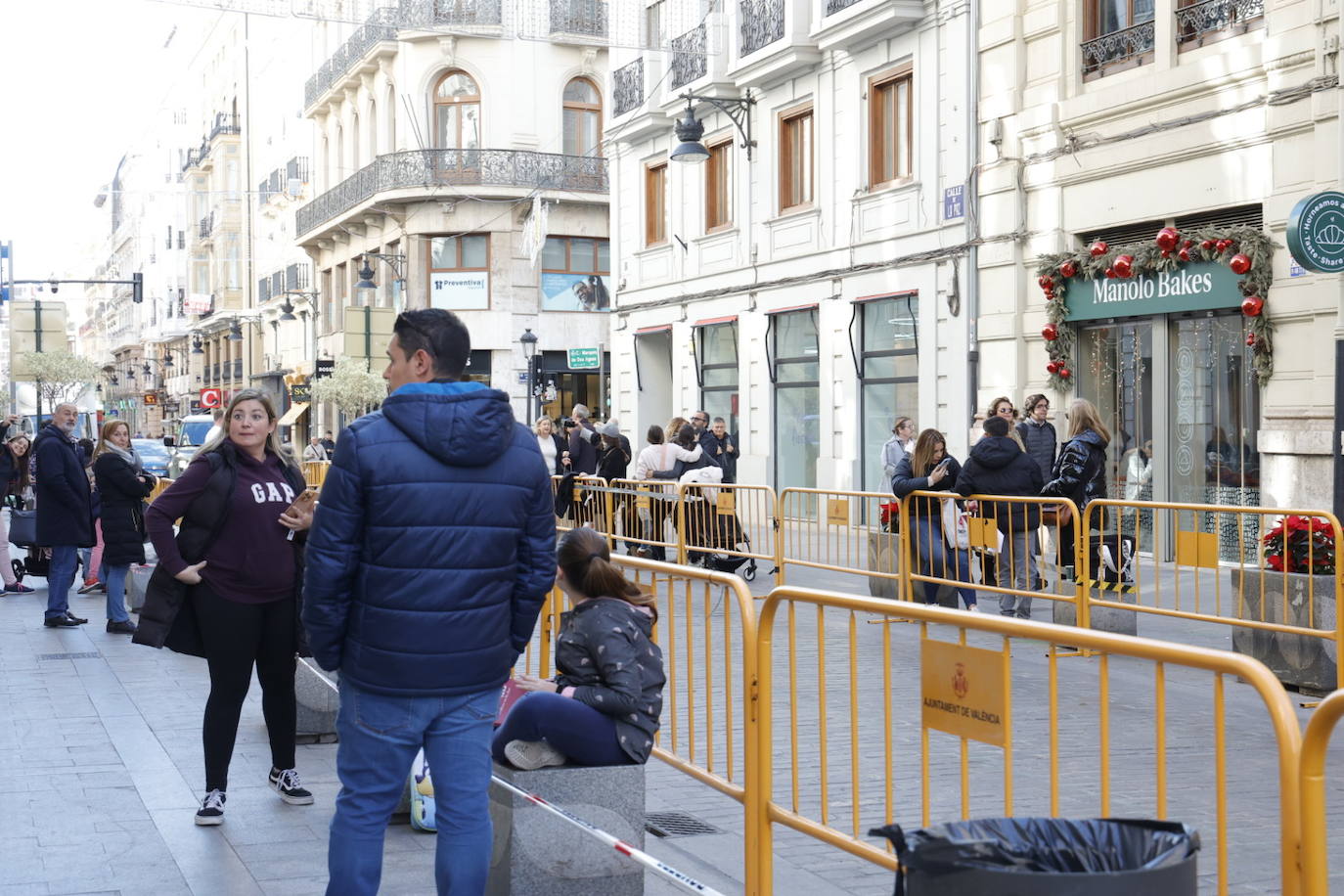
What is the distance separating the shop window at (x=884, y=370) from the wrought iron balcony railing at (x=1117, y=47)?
4564mm

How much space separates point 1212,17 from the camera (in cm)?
1653

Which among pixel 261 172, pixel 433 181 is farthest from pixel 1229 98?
pixel 261 172

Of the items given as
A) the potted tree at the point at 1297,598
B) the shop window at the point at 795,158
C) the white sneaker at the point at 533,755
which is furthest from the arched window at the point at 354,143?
the white sneaker at the point at 533,755

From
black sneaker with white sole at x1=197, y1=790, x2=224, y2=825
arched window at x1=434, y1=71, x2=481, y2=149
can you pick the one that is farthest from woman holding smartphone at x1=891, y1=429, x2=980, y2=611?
arched window at x1=434, y1=71, x2=481, y2=149

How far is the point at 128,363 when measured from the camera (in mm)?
111375

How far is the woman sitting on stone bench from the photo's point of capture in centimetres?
545

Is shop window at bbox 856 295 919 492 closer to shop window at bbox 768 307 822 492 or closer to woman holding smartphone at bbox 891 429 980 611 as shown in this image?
shop window at bbox 768 307 822 492

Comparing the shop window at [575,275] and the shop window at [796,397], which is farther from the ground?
the shop window at [575,275]

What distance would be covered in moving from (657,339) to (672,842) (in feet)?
82.9

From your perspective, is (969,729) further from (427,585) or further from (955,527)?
(955,527)

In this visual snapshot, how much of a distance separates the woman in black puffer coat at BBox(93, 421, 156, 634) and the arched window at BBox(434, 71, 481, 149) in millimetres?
32786

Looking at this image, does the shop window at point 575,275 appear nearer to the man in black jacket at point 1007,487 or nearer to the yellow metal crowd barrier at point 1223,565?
the man in black jacket at point 1007,487

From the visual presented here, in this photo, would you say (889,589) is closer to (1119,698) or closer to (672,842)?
(672,842)

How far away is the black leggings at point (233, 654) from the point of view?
6391 mm
